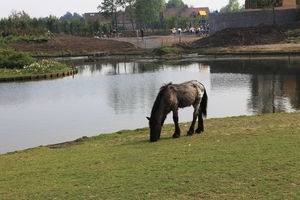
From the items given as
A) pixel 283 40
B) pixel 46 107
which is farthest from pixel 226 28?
pixel 46 107

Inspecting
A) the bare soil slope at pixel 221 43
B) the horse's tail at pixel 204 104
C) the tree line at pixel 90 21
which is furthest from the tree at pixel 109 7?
the horse's tail at pixel 204 104

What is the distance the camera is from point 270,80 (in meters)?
29.3

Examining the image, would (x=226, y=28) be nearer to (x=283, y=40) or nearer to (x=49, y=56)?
(x=283, y=40)

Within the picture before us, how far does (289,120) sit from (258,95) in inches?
372

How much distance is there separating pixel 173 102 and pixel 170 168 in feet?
13.2

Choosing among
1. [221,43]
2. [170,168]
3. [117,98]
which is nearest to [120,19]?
[221,43]

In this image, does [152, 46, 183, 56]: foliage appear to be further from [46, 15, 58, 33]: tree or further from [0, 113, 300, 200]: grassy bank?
[0, 113, 300, 200]: grassy bank

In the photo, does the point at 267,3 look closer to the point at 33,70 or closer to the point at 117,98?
the point at 33,70

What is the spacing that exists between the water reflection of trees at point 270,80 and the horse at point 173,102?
703 cm

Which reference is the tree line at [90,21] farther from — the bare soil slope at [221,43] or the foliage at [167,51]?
the foliage at [167,51]

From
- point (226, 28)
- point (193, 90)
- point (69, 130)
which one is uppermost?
point (226, 28)

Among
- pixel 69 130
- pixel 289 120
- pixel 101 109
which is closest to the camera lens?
pixel 289 120

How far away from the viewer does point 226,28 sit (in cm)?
6003

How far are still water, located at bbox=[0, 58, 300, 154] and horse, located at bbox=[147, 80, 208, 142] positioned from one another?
4.86m
